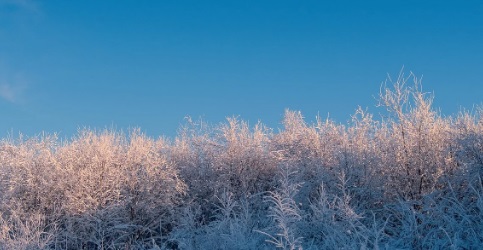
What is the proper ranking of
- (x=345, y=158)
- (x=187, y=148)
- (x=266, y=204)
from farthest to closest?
(x=187, y=148)
(x=266, y=204)
(x=345, y=158)

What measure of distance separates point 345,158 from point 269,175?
3461 mm

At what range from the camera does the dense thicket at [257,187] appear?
10914 millimetres

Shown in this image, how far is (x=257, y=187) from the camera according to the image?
1570 centimetres

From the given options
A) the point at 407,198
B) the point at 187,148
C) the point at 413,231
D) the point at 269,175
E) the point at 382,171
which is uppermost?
the point at 187,148

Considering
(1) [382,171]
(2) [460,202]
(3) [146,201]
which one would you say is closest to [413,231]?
(2) [460,202]

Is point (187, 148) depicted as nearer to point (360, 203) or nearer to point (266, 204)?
point (266, 204)

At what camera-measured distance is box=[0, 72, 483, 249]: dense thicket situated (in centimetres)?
1091

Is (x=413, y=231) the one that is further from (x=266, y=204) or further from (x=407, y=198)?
(x=266, y=204)

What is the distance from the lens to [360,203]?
12672 mm

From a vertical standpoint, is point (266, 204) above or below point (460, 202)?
above

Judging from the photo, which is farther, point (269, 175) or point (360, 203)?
point (269, 175)

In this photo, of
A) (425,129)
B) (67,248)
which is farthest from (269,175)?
(67,248)

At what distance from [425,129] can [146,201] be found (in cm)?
795

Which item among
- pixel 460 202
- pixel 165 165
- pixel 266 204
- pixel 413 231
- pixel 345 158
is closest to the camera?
pixel 413 231
